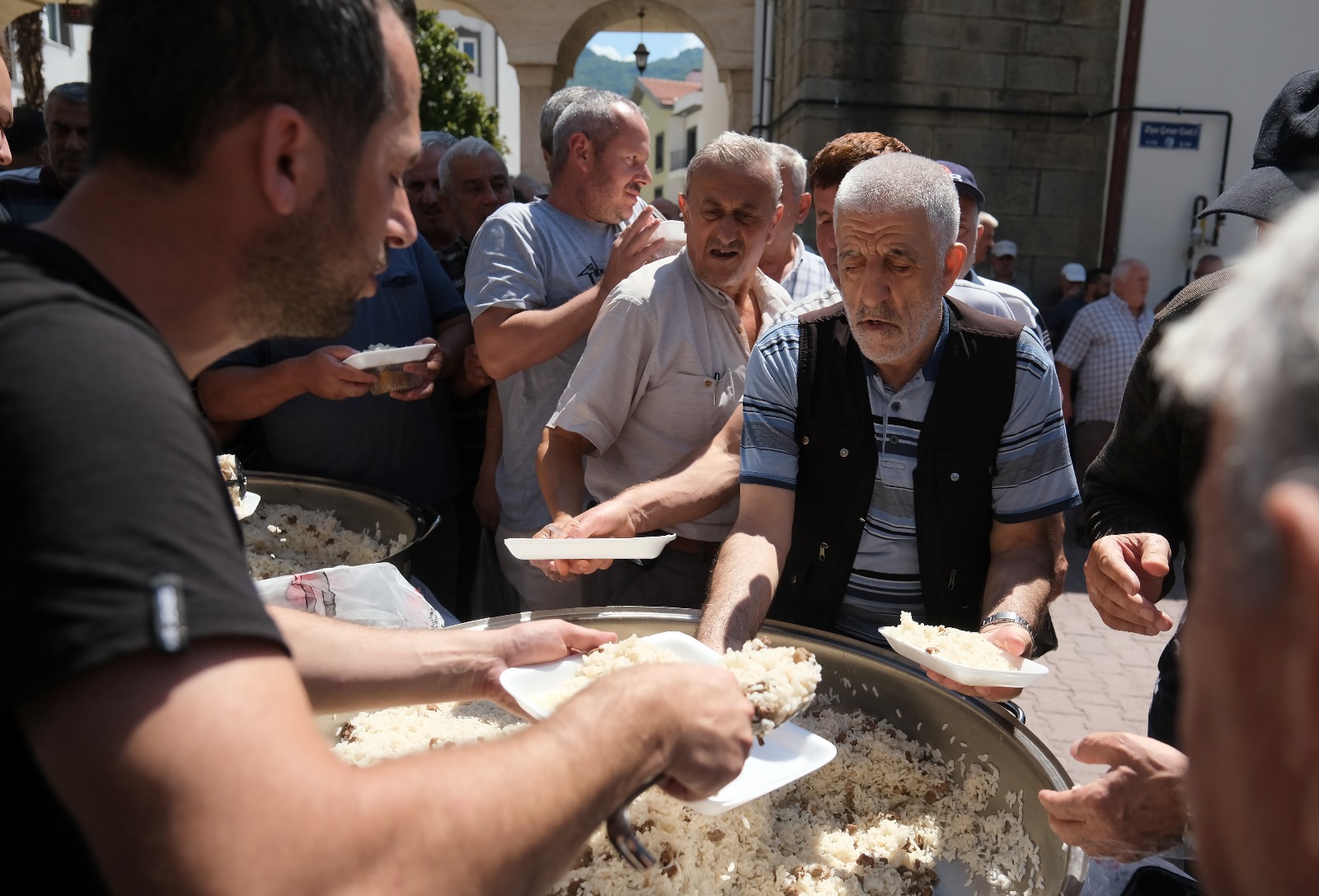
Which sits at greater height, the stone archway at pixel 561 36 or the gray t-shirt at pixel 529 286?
the stone archway at pixel 561 36

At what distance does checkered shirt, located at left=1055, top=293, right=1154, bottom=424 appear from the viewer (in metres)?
6.70

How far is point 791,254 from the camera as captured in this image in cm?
390

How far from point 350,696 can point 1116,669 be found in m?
4.51

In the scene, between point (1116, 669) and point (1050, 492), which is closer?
point (1050, 492)

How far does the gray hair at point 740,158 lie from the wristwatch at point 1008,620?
142 cm

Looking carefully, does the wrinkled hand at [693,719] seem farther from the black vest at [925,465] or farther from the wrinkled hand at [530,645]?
the black vest at [925,465]

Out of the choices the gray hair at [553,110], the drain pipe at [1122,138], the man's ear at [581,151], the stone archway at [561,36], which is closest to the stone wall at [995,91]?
the drain pipe at [1122,138]

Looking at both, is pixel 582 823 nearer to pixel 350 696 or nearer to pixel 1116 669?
pixel 350 696

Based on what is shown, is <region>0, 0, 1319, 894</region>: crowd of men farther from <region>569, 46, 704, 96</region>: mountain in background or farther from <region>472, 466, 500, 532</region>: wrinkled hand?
<region>569, 46, 704, 96</region>: mountain in background

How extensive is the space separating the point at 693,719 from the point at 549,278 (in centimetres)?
233

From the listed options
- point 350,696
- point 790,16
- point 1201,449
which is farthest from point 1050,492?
point 790,16

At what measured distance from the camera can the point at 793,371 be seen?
2184 millimetres

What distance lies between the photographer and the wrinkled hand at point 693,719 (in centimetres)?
104

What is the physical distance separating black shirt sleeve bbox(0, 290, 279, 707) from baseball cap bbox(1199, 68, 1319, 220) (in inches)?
72.0
